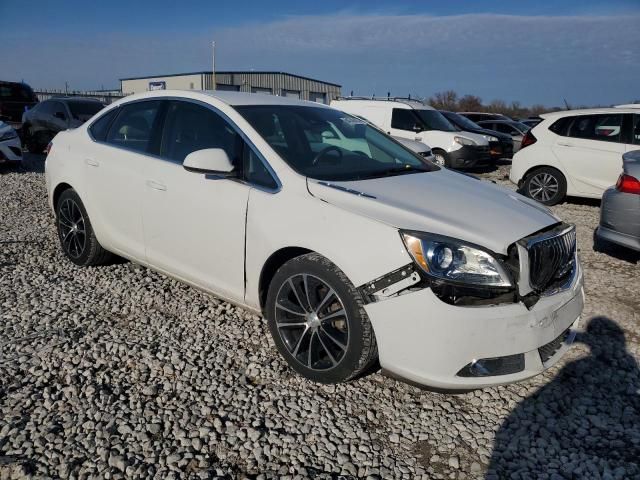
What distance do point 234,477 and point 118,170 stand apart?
2.64 m

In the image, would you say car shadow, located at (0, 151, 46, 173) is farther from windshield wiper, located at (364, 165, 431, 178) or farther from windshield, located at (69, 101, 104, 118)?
windshield wiper, located at (364, 165, 431, 178)

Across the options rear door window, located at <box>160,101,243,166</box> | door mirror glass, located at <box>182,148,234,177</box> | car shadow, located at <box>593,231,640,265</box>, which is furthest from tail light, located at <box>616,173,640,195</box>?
door mirror glass, located at <box>182,148,234,177</box>

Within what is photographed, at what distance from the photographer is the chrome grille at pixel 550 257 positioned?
2621 mm

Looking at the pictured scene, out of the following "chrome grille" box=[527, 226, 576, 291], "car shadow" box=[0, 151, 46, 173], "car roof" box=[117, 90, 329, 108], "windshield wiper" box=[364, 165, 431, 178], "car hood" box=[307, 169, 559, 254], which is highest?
"car roof" box=[117, 90, 329, 108]

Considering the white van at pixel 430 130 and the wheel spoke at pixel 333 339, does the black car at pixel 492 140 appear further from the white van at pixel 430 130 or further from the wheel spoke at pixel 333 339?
the wheel spoke at pixel 333 339

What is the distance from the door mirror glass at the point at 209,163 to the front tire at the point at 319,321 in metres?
0.72

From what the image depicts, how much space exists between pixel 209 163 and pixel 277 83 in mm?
39444

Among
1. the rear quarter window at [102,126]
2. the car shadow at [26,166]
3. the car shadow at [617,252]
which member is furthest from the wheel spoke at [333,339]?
the car shadow at [26,166]

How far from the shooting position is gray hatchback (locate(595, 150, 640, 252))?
16.3ft

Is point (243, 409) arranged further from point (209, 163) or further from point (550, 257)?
point (550, 257)

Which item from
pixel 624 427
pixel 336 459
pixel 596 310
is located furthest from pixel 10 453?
pixel 596 310

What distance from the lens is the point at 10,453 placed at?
7.78 feet

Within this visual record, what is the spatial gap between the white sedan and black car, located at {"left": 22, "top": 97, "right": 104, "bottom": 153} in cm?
878

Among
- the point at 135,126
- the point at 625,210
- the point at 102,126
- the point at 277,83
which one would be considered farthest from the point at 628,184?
the point at 277,83
